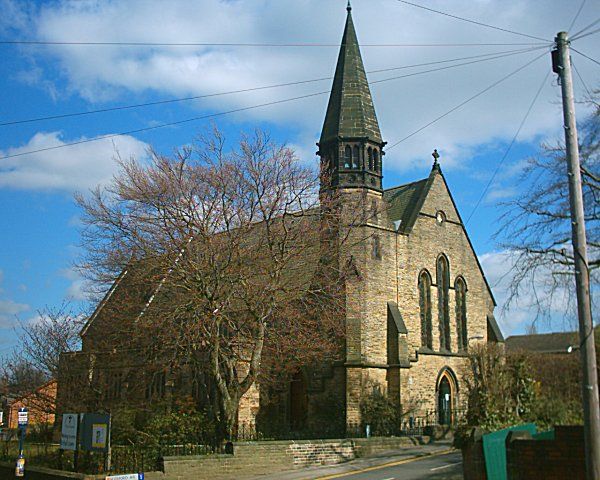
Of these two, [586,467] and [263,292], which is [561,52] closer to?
[586,467]

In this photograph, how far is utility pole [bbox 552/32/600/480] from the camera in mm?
9109

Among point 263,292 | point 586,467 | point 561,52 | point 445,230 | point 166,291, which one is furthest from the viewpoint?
point 445,230

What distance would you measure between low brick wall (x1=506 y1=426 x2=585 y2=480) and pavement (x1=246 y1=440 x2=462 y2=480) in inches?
228

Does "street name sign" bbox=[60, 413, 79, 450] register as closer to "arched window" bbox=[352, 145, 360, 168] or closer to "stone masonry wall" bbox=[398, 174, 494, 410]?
"stone masonry wall" bbox=[398, 174, 494, 410]

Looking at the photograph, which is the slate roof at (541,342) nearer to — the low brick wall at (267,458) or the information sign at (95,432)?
the low brick wall at (267,458)

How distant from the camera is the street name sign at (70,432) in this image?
17.9 m

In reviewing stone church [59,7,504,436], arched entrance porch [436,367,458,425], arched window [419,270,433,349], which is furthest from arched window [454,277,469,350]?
arched window [419,270,433,349]

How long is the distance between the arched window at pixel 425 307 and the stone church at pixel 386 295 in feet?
A: 0.17

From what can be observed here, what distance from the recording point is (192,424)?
75.8 feet

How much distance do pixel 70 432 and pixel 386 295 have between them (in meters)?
17.0

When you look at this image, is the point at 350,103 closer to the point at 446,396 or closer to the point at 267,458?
the point at 446,396

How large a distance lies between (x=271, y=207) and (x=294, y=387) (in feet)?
42.5

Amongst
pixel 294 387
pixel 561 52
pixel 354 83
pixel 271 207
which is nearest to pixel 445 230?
pixel 354 83

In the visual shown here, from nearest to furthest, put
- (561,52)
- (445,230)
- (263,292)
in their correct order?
(561,52) < (263,292) < (445,230)
